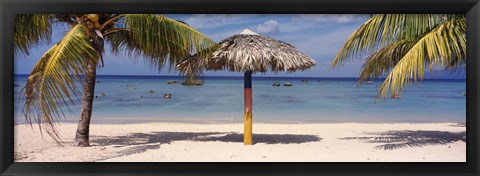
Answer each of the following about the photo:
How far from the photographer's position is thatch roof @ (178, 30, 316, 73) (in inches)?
225

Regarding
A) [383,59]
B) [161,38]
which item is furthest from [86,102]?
[383,59]

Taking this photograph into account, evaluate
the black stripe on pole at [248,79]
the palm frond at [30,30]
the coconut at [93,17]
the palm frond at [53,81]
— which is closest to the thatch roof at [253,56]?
the black stripe on pole at [248,79]

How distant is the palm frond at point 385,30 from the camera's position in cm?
501

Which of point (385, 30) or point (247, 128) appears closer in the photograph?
point (385, 30)

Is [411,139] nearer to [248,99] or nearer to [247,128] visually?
[247,128]

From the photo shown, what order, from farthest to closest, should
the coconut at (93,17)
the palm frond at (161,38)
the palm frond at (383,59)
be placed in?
the palm frond at (383,59), the coconut at (93,17), the palm frond at (161,38)

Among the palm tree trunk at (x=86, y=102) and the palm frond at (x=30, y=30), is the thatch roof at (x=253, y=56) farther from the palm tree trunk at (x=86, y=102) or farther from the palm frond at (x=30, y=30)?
the palm frond at (x=30, y=30)

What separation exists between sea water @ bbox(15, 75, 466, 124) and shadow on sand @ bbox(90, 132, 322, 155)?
222 cm

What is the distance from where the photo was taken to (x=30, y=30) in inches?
202

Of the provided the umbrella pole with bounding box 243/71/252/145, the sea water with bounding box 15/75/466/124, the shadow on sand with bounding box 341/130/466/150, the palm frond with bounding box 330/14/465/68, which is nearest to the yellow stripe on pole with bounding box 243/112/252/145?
the umbrella pole with bounding box 243/71/252/145

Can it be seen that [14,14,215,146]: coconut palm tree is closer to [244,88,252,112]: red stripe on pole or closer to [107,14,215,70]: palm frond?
[107,14,215,70]: palm frond

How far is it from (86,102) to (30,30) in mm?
1096

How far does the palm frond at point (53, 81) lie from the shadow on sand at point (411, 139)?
3678 mm

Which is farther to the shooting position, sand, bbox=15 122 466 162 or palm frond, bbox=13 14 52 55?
sand, bbox=15 122 466 162
